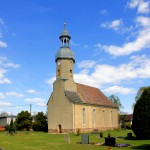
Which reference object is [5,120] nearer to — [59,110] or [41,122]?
[41,122]

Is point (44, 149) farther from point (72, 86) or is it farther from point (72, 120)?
point (72, 86)

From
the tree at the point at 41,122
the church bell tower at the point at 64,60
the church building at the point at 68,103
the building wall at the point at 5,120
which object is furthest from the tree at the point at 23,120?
the building wall at the point at 5,120

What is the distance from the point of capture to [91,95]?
6544 cm

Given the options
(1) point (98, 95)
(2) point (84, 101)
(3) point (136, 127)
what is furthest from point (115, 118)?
(3) point (136, 127)

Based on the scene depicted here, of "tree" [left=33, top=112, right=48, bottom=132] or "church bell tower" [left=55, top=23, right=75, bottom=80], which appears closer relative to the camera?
"church bell tower" [left=55, top=23, right=75, bottom=80]

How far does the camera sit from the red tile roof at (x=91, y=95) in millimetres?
60656

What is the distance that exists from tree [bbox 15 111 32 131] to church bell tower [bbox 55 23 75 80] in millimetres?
12474

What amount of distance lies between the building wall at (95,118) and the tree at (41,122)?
11.1 m

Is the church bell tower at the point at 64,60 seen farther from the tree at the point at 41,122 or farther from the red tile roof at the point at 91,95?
the tree at the point at 41,122

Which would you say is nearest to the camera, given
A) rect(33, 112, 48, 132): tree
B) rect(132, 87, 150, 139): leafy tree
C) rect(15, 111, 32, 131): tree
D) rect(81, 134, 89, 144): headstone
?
rect(132, 87, 150, 139): leafy tree

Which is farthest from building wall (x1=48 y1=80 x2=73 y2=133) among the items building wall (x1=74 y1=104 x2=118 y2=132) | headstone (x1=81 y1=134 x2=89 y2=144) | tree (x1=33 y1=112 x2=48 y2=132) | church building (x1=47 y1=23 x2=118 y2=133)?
headstone (x1=81 y1=134 x2=89 y2=144)

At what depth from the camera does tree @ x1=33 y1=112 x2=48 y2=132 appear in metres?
64.6

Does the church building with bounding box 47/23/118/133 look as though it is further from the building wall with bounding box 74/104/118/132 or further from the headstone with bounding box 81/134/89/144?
the headstone with bounding box 81/134/89/144

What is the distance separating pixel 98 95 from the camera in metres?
70.5
